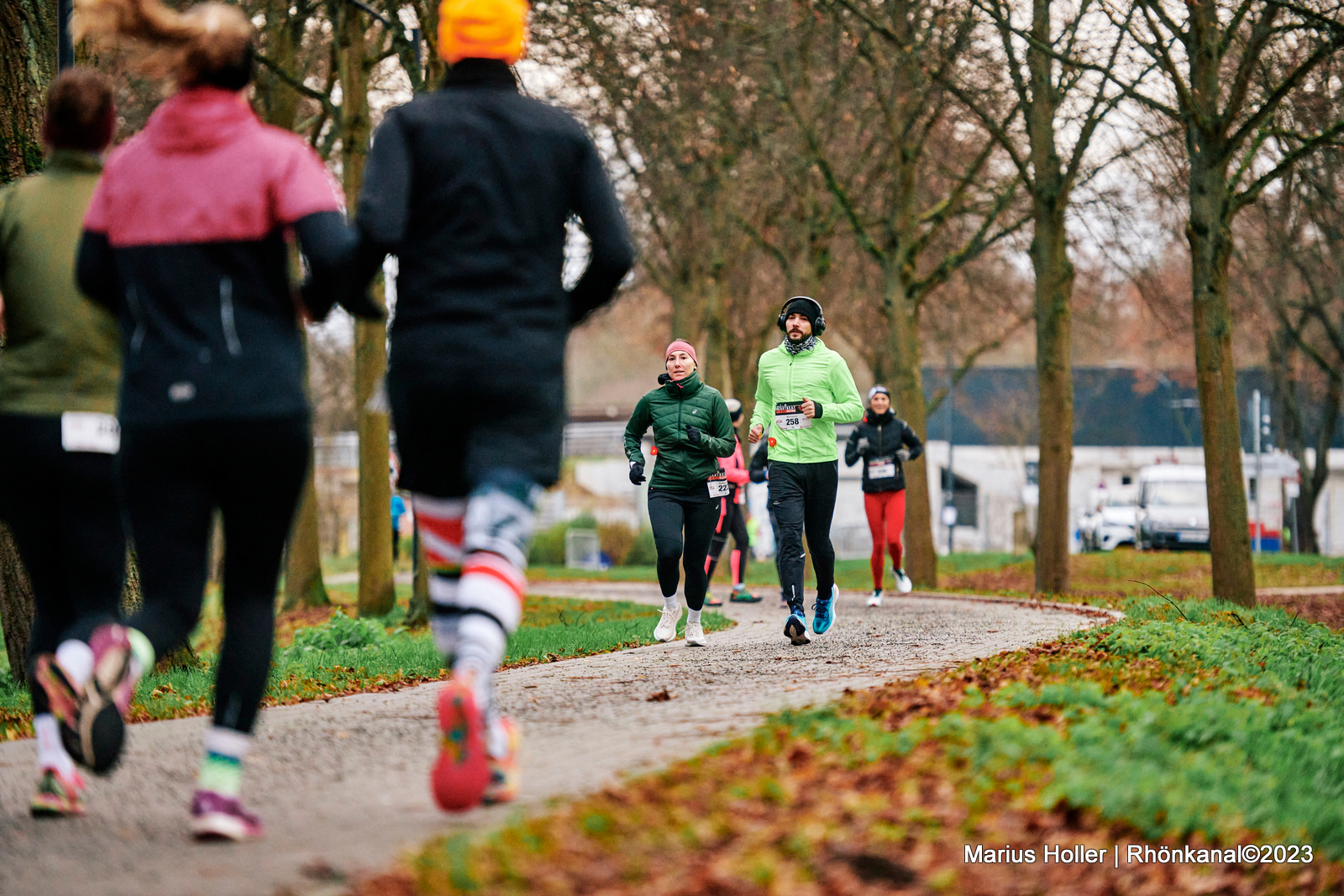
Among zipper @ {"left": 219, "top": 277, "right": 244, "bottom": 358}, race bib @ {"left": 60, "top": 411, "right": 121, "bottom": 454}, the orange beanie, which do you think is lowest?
race bib @ {"left": 60, "top": 411, "right": 121, "bottom": 454}

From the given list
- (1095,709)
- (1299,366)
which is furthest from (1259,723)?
(1299,366)

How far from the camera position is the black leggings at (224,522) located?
380cm

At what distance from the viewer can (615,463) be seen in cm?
4991

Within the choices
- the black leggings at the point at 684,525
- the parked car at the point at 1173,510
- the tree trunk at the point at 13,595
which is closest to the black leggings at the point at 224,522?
the tree trunk at the point at 13,595

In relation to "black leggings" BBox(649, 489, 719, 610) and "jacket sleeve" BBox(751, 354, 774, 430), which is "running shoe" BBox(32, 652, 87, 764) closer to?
"black leggings" BBox(649, 489, 719, 610)

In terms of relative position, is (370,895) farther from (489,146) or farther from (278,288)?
(489,146)

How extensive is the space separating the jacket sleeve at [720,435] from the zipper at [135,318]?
5823 millimetres

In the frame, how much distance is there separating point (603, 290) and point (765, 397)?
5.47m

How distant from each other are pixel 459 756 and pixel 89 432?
1.58 metres

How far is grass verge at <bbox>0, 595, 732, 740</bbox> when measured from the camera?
23.7 feet

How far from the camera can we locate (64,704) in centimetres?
381

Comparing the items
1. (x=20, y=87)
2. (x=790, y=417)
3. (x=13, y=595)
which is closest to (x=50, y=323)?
(x=13, y=595)

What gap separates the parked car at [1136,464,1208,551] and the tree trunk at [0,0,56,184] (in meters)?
31.3

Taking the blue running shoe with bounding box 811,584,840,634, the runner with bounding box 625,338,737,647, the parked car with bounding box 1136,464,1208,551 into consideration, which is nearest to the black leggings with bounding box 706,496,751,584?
the blue running shoe with bounding box 811,584,840,634
